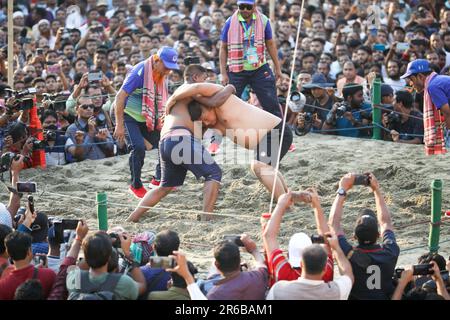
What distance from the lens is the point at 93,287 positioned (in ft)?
20.2

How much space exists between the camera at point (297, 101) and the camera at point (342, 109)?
1.51ft

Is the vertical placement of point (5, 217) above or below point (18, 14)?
below

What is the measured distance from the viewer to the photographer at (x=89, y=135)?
1175 cm

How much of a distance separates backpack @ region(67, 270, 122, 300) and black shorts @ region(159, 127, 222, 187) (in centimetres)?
273

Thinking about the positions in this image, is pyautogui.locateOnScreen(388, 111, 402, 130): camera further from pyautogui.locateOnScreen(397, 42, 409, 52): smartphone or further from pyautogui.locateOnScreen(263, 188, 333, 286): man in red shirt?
pyautogui.locateOnScreen(263, 188, 333, 286): man in red shirt

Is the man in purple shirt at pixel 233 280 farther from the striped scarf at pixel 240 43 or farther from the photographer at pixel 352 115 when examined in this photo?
the photographer at pixel 352 115

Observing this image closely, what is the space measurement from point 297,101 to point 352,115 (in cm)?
68

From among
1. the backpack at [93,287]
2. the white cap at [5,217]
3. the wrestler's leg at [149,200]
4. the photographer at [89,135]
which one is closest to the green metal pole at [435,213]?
the wrestler's leg at [149,200]

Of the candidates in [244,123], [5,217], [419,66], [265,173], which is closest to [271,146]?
[265,173]

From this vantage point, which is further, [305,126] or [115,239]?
[305,126]

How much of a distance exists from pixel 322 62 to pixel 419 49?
4.48ft

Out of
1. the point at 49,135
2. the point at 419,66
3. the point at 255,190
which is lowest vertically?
the point at 255,190

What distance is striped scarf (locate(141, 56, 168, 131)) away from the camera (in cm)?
987

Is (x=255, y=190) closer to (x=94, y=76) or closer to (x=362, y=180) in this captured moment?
(x=94, y=76)
